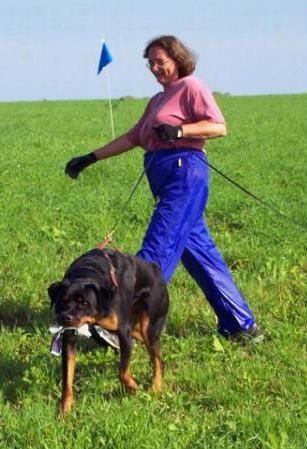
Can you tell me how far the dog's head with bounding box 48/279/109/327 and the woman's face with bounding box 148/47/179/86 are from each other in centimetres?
158

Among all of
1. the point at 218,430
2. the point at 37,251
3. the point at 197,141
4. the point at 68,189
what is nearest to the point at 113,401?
the point at 218,430

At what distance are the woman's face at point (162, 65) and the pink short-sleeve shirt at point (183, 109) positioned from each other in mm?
52

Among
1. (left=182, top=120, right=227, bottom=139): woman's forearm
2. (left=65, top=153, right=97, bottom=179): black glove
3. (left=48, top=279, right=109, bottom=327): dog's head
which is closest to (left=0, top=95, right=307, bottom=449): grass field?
(left=48, top=279, right=109, bottom=327): dog's head

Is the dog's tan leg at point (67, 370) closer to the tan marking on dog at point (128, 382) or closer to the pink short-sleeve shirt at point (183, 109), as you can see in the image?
the tan marking on dog at point (128, 382)

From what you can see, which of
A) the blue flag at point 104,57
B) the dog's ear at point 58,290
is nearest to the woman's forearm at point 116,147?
the dog's ear at point 58,290

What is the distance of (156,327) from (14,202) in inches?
229

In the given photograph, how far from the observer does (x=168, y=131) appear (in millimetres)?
4262

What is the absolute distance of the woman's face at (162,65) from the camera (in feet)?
14.9

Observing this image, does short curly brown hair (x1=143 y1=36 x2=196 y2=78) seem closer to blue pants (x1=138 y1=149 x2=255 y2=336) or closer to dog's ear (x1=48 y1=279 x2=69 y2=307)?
blue pants (x1=138 y1=149 x2=255 y2=336)

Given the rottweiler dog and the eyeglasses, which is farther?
the eyeglasses

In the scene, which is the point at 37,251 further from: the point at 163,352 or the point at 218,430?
the point at 218,430

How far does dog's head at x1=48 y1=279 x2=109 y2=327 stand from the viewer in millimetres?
3625

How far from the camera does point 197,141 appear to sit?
4.60m

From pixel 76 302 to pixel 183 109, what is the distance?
60.8 inches
